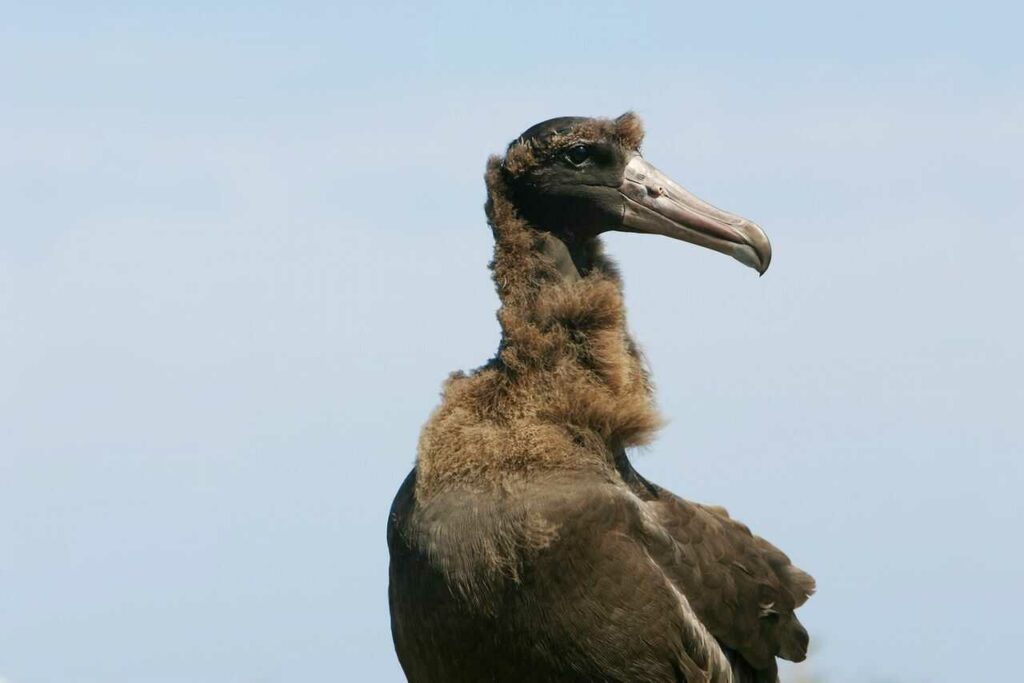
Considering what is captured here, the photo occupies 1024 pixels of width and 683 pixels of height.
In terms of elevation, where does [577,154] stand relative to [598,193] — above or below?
above

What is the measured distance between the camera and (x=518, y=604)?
5836mm

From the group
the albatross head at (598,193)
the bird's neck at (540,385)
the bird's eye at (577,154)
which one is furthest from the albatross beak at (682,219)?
the bird's neck at (540,385)

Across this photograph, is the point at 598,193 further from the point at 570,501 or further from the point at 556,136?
the point at 570,501

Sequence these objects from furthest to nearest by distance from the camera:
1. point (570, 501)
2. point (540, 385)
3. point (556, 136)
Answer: point (556, 136), point (540, 385), point (570, 501)

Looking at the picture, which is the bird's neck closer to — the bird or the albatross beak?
the bird

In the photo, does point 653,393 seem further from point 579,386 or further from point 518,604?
point 518,604

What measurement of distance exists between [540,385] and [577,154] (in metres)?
0.86

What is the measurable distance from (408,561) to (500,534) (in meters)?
0.38

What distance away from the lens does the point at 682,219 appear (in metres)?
6.41

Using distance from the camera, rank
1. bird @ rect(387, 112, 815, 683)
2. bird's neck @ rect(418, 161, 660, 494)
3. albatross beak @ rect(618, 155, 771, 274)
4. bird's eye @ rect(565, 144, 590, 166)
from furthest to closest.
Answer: bird's eye @ rect(565, 144, 590, 166) < albatross beak @ rect(618, 155, 771, 274) < bird's neck @ rect(418, 161, 660, 494) < bird @ rect(387, 112, 815, 683)

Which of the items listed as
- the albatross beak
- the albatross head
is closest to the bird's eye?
the albatross head

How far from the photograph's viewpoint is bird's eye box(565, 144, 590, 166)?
6.41 m

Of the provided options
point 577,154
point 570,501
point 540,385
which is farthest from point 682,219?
point 570,501

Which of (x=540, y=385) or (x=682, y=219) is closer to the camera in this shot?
(x=540, y=385)
